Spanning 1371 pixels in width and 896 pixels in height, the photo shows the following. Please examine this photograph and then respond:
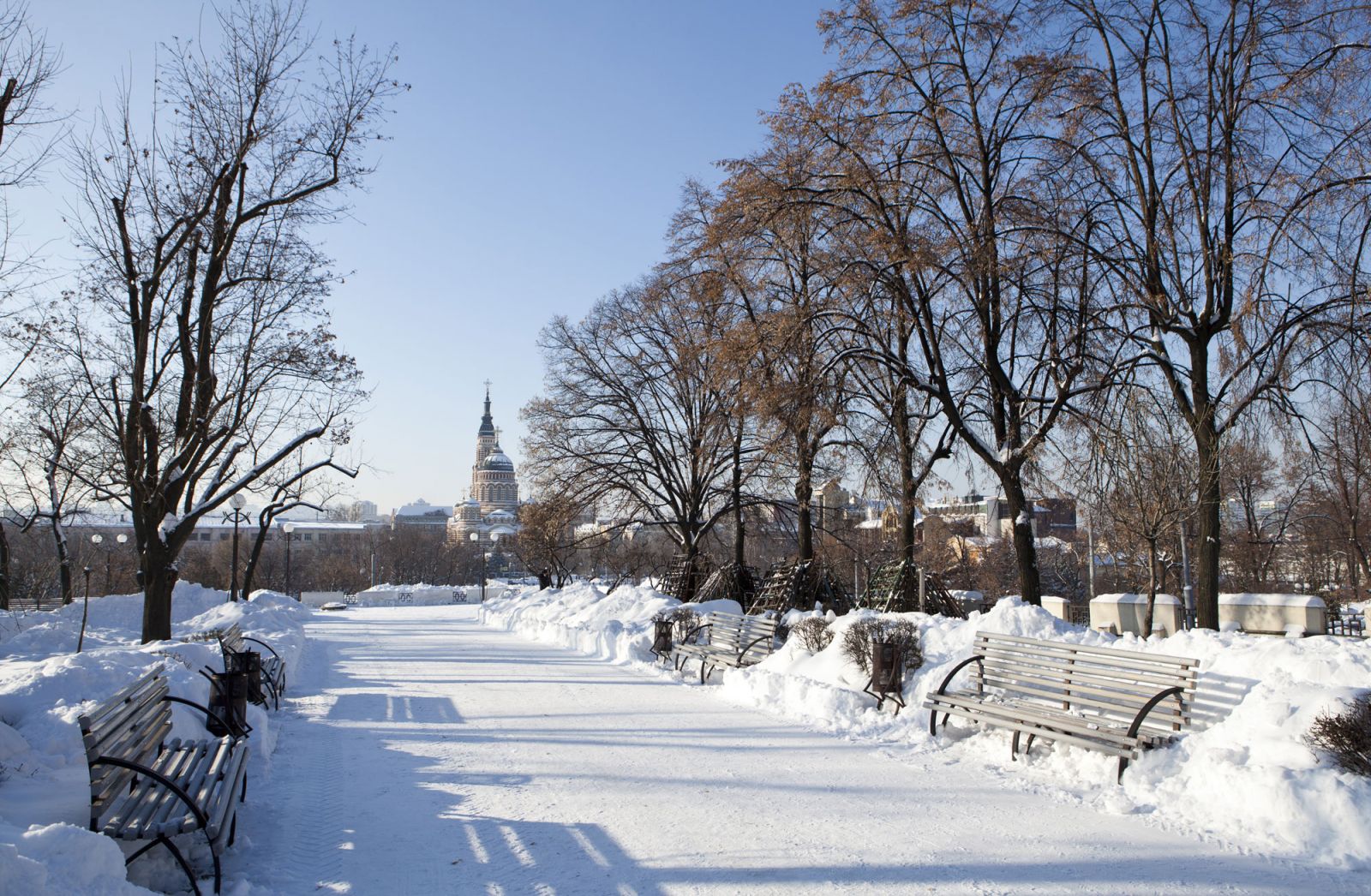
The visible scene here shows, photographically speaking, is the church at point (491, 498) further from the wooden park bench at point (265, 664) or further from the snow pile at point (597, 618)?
the wooden park bench at point (265, 664)

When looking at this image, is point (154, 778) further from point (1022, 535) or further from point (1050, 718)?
point (1022, 535)

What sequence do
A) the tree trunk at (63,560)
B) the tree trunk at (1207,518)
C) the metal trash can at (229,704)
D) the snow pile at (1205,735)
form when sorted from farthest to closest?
the tree trunk at (63,560)
the tree trunk at (1207,518)
the metal trash can at (229,704)
the snow pile at (1205,735)

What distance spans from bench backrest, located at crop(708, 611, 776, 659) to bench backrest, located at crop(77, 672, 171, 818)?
7.81 metres

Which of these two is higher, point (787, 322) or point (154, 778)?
point (787, 322)

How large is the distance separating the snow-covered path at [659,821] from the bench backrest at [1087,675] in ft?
3.89

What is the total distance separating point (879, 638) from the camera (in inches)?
403


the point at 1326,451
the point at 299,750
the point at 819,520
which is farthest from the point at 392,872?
the point at 819,520

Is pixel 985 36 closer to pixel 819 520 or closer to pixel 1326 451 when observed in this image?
pixel 1326 451

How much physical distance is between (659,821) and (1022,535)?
11290 millimetres

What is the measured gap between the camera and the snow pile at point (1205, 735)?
5.76 metres

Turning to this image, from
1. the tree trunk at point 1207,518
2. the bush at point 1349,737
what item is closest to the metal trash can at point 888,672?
the bush at point 1349,737

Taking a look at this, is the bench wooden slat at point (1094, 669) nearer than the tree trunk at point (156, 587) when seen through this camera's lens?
Yes

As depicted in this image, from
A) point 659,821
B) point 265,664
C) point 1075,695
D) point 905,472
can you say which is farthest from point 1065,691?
point 905,472

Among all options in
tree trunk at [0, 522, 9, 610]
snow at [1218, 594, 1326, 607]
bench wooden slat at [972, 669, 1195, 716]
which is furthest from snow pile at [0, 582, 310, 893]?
snow at [1218, 594, 1326, 607]
